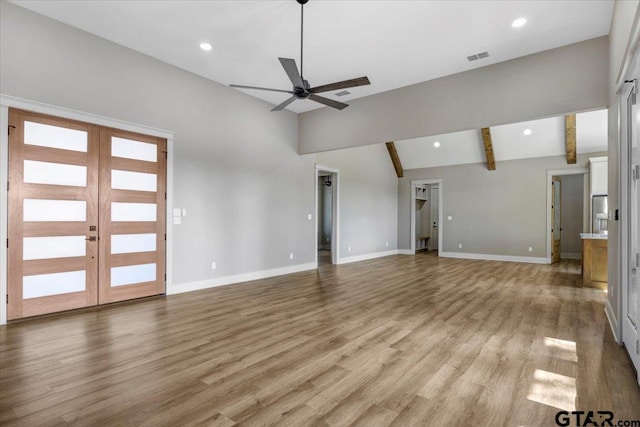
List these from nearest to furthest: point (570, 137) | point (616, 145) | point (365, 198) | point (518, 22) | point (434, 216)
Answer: point (616, 145) < point (518, 22) < point (570, 137) < point (365, 198) < point (434, 216)

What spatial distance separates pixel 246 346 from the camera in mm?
2928

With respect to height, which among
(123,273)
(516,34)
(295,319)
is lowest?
(295,319)

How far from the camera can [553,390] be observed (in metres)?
2.17

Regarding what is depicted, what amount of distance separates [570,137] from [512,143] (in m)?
1.28

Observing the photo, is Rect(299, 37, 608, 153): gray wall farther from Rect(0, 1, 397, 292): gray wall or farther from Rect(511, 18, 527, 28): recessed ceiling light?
Rect(0, 1, 397, 292): gray wall

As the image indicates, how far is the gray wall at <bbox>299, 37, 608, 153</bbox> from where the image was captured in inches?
165

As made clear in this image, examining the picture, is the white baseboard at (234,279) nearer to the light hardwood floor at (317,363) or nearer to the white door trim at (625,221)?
the light hardwood floor at (317,363)

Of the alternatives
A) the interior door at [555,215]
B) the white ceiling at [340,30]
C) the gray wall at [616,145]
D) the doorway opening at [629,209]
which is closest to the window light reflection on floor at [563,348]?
the doorway opening at [629,209]

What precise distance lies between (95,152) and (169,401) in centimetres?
365

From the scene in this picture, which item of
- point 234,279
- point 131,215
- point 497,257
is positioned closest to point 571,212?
point 497,257

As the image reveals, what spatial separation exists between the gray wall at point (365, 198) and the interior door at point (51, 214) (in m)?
4.97

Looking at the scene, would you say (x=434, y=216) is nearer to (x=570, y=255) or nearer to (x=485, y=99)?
(x=570, y=255)

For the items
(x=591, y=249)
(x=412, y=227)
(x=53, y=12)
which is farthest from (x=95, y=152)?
(x=412, y=227)

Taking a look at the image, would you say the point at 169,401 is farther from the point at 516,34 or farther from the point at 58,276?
the point at 516,34
